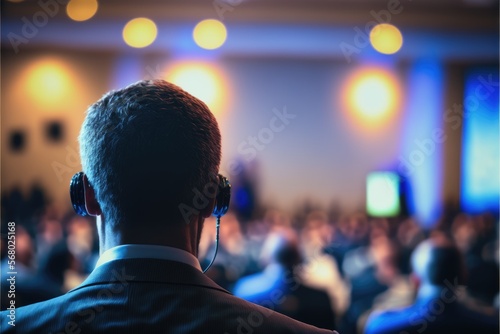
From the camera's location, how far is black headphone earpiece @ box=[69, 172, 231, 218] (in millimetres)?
1191

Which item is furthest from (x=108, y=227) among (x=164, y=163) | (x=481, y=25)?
(x=481, y=25)

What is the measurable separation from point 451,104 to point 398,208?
3083 millimetres

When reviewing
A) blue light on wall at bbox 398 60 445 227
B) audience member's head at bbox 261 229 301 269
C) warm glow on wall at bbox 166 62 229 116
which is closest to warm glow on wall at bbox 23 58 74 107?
warm glow on wall at bbox 166 62 229 116

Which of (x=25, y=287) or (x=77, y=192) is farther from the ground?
(x=77, y=192)

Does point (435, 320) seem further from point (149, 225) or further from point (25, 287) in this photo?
point (25, 287)

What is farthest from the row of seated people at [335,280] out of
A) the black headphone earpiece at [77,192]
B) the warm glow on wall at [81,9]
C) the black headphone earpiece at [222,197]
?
the warm glow on wall at [81,9]

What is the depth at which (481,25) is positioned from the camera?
13078 millimetres

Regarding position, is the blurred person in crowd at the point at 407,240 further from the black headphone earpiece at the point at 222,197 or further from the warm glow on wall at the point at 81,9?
the warm glow on wall at the point at 81,9

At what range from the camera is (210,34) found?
13180mm

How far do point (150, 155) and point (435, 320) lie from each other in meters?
2.01

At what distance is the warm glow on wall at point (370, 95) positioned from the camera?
1488 cm

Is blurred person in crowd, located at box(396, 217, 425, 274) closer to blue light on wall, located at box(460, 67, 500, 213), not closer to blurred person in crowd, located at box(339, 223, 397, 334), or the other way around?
blurred person in crowd, located at box(339, 223, 397, 334)

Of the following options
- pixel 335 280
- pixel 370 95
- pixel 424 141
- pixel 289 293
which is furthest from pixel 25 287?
pixel 424 141

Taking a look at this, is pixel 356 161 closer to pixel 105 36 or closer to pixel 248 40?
pixel 248 40
